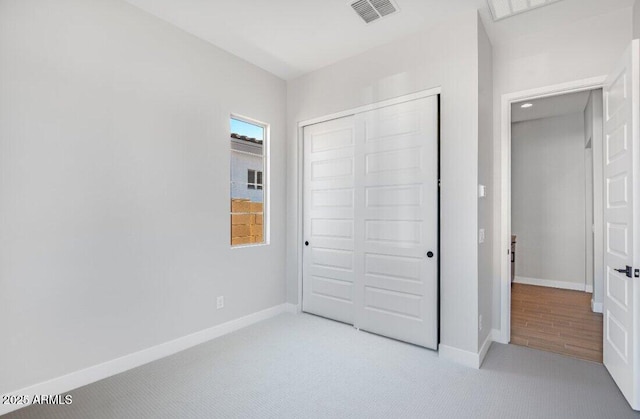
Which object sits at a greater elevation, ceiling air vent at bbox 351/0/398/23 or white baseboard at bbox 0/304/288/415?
ceiling air vent at bbox 351/0/398/23

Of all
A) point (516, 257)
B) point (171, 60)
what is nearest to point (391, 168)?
point (171, 60)

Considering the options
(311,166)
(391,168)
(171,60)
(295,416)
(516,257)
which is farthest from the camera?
(516,257)

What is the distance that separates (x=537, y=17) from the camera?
2.75m

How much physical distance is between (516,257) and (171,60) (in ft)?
20.5

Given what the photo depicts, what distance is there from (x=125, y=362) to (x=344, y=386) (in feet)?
5.75

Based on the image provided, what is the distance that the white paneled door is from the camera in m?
2.92

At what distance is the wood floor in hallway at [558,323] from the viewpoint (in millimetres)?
3008

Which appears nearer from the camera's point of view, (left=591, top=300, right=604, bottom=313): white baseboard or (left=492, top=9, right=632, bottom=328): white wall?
(left=492, top=9, right=632, bottom=328): white wall

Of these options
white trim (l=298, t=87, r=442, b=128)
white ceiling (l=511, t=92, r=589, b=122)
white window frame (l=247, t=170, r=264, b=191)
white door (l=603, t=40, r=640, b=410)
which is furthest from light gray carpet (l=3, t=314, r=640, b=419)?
white ceiling (l=511, t=92, r=589, b=122)

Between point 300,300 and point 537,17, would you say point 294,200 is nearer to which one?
point 300,300

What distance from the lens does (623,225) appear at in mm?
2164

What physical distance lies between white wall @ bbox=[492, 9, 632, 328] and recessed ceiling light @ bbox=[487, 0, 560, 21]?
49 cm

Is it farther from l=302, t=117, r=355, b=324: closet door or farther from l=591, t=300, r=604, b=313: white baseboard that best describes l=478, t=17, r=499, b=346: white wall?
l=591, t=300, r=604, b=313: white baseboard

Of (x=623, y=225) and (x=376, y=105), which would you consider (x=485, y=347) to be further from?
(x=376, y=105)
